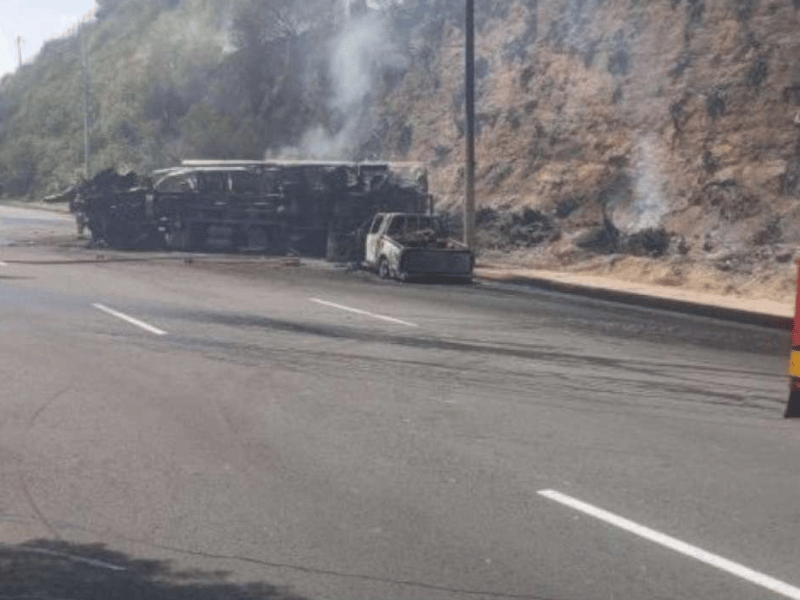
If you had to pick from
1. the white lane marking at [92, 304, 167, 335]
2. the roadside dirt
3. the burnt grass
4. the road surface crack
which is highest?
the burnt grass

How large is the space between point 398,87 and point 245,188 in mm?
13327

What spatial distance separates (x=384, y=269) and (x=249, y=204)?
930 centimetres

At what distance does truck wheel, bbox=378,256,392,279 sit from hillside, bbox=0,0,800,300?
4992mm

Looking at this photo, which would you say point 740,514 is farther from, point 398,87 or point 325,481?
point 398,87

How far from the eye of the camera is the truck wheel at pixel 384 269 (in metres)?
25.1

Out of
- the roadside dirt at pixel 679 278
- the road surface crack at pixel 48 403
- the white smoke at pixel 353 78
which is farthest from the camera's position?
the white smoke at pixel 353 78

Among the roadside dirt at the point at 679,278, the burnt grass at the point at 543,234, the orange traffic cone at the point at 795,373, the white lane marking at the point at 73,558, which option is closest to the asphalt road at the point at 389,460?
the white lane marking at the point at 73,558

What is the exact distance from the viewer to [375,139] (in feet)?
148

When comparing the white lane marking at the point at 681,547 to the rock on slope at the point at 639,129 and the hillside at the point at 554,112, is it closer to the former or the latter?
the hillside at the point at 554,112

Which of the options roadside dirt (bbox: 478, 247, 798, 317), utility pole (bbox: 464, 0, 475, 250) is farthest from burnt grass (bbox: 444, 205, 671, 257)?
utility pole (bbox: 464, 0, 475, 250)

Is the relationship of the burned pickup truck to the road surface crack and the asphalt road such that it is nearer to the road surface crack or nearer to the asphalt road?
the asphalt road

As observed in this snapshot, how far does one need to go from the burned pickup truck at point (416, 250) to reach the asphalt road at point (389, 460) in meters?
6.98

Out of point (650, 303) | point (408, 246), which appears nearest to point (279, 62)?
point (408, 246)

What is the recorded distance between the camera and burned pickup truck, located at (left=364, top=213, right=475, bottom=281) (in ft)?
79.5
